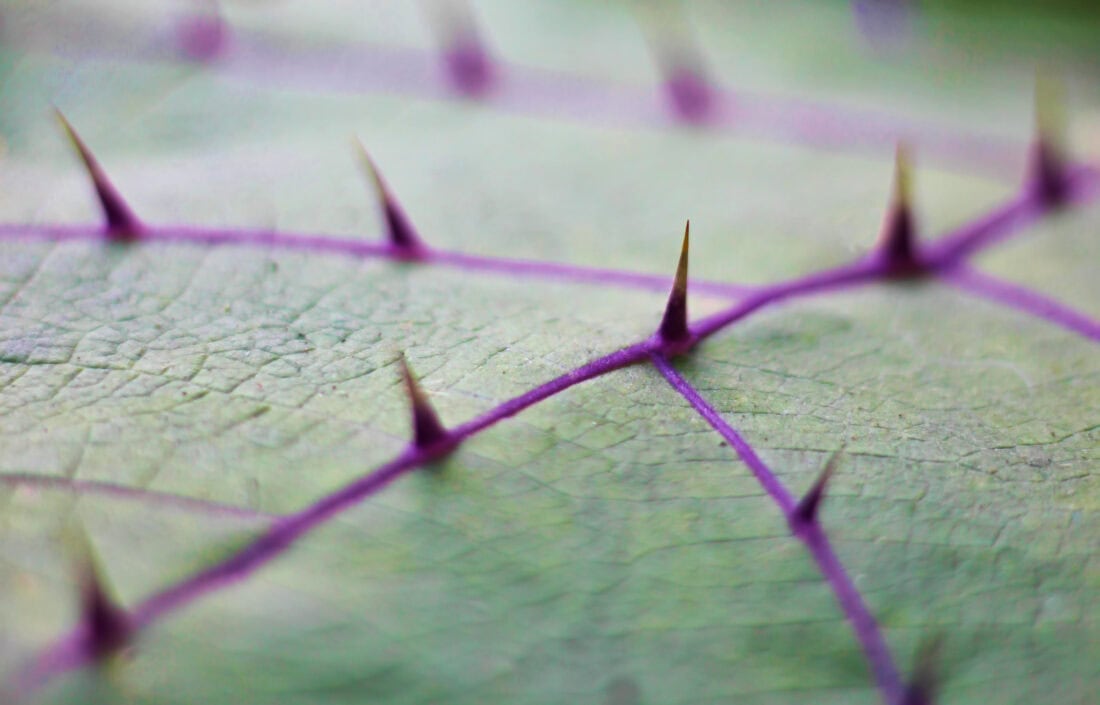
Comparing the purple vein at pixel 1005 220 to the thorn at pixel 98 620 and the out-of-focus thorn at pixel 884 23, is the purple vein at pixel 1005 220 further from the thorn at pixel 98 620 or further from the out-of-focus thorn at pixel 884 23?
the thorn at pixel 98 620

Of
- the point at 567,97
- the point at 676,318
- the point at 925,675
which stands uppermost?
the point at 567,97

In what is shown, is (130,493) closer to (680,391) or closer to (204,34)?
(680,391)

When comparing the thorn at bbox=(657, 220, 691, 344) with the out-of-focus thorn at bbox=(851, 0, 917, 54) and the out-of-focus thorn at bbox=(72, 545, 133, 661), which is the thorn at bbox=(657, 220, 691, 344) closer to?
the out-of-focus thorn at bbox=(72, 545, 133, 661)

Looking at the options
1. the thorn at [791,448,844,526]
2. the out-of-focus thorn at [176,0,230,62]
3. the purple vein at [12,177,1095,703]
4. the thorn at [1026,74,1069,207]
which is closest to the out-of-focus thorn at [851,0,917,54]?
the thorn at [1026,74,1069,207]

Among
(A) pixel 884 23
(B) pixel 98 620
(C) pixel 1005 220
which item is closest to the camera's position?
(B) pixel 98 620

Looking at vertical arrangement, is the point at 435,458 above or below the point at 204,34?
below

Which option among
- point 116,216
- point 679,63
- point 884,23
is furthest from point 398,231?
point 884,23
